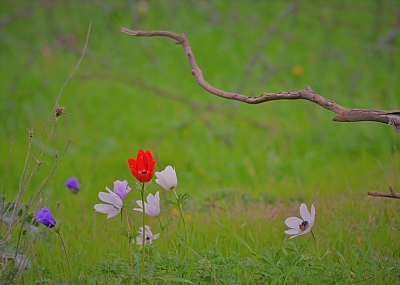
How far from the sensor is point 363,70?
20.4 ft

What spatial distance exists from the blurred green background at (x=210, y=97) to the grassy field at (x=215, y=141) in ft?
0.08

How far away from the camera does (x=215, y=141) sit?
528 cm

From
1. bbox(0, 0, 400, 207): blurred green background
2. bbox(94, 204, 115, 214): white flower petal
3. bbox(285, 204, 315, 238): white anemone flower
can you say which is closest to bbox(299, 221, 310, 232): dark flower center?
bbox(285, 204, 315, 238): white anemone flower

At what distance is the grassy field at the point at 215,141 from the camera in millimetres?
2197

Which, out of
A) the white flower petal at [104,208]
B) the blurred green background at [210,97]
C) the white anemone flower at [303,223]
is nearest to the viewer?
the white anemone flower at [303,223]

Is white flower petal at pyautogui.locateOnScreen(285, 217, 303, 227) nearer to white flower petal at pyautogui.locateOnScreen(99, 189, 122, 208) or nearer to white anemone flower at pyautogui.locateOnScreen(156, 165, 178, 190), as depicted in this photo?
white anemone flower at pyautogui.locateOnScreen(156, 165, 178, 190)

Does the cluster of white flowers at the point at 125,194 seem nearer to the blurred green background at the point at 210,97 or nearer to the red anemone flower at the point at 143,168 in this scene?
the red anemone flower at the point at 143,168

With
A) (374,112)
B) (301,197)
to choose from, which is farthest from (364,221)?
(374,112)

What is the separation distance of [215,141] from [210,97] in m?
0.91

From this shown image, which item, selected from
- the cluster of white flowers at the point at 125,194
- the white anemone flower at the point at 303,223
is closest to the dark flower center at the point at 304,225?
the white anemone flower at the point at 303,223

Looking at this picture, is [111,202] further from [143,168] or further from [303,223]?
[303,223]

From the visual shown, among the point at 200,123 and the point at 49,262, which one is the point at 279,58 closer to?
the point at 200,123

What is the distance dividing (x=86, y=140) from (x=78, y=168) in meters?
0.66

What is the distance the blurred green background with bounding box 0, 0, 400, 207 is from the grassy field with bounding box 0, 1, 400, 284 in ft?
0.08
